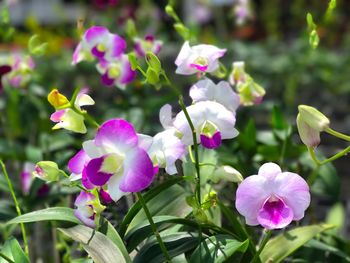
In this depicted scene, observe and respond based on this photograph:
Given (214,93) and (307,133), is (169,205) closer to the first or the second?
(214,93)

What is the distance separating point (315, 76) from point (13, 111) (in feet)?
5.53

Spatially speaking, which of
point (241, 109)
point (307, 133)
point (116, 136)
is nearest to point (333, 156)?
point (307, 133)

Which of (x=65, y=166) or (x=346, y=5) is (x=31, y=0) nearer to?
(x=346, y=5)

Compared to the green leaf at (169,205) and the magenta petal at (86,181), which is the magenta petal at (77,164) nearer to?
the magenta petal at (86,181)

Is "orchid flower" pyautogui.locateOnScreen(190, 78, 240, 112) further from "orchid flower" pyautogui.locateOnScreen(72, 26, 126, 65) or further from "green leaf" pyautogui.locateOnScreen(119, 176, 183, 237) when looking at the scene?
"orchid flower" pyautogui.locateOnScreen(72, 26, 126, 65)

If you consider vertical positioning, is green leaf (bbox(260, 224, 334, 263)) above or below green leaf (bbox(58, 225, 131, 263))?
below

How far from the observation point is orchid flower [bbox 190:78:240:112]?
882 millimetres

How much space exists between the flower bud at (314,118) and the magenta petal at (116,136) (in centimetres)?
19

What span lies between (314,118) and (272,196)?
0.10 meters

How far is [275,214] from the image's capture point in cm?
73

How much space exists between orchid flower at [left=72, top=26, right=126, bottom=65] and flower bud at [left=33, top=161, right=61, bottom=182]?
0.33 meters

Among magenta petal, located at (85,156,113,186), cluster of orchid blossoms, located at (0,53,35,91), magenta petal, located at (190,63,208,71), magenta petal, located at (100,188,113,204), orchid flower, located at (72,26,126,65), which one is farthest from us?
cluster of orchid blossoms, located at (0,53,35,91)

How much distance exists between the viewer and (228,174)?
817mm

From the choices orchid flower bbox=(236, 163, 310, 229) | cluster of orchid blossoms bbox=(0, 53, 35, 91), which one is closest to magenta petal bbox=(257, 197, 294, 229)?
orchid flower bbox=(236, 163, 310, 229)
